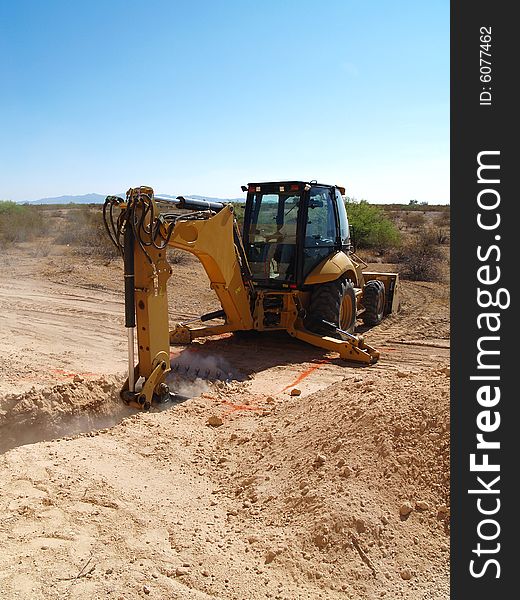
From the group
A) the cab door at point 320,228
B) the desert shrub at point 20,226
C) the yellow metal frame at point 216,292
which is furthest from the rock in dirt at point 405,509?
the desert shrub at point 20,226

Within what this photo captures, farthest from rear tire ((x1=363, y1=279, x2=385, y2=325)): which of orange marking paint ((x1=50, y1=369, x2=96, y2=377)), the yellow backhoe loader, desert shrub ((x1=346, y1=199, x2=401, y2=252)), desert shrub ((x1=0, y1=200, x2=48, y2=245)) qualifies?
desert shrub ((x1=0, y1=200, x2=48, y2=245))

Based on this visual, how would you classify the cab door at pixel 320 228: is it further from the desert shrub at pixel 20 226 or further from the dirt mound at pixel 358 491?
the desert shrub at pixel 20 226

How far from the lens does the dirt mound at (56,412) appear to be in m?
5.45

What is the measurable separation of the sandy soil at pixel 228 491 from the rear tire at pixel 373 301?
4.08m

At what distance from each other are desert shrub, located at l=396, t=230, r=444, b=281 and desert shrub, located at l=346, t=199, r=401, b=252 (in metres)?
1.15

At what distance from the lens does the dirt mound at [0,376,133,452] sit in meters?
5.45

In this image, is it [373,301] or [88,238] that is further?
[88,238]

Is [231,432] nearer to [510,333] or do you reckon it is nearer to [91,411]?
[91,411]

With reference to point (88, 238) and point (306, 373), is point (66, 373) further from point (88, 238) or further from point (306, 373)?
point (88, 238)

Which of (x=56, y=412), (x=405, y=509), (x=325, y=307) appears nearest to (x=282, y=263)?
(x=325, y=307)

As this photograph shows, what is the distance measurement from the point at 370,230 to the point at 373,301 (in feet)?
40.6

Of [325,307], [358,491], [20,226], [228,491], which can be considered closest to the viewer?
[358,491]

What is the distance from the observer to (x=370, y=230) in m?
22.6

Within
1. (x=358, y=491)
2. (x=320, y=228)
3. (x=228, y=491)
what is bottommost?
(x=228, y=491)
